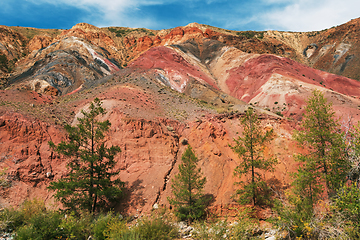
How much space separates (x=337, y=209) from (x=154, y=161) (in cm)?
1389

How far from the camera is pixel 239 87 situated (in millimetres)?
57594

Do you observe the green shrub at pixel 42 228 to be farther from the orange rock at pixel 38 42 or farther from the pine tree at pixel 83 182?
the orange rock at pixel 38 42

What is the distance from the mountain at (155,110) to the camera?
56.9 ft

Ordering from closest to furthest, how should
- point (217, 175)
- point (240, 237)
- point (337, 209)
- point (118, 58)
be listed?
1. point (337, 209)
2. point (240, 237)
3. point (217, 175)
4. point (118, 58)

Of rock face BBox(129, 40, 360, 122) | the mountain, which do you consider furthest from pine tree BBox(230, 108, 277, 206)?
rock face BBox(129, 40, 360, 122)

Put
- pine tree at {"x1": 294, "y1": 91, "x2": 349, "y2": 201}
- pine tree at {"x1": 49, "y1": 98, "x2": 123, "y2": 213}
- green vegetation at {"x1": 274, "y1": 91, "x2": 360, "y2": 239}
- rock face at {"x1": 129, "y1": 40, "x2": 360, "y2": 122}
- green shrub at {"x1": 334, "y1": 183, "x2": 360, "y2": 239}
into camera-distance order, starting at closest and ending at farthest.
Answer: green shrub at {"x1": 334, "y1": 183, "x2": 360, "y2": 239} < green vegetation at {"x1": 274, "y1": 91, "x2": 360, "y2": 239} < pine tree at {"x1": 294, "y1": 91, "x2": 349, "y2": 201} < pine tree at {"x1": 49, "y1": 98, "x2": 123, "y2": 213} < rock face at {"x1": 129, "y1": 40, "x2": 360, "y2": 122}

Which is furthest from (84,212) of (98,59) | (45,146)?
(98,59)

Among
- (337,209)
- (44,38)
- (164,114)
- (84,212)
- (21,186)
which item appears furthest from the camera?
(44,38)

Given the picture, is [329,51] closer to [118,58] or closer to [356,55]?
[356,55]

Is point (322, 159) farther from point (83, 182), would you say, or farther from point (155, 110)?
point (155, 110)

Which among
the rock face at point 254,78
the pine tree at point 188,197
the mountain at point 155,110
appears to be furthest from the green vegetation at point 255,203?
the rock face at point 254,78

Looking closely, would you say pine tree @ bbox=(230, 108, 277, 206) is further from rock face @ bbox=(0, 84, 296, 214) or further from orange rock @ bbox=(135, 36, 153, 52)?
orange rock @ bbox=(135, 36, 153, 52)

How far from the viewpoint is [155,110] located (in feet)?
86.2

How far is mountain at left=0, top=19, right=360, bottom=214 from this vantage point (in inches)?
682
